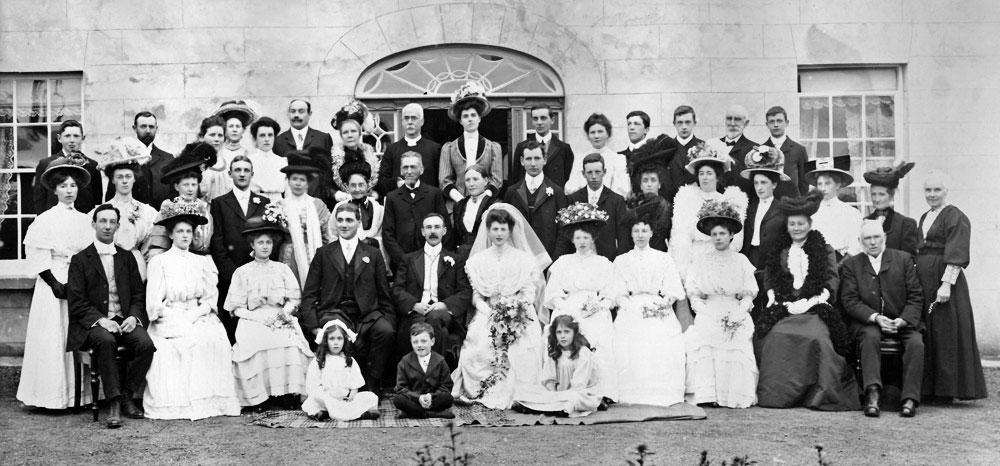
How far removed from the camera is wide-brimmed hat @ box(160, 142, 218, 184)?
8989mm

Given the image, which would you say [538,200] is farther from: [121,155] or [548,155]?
[121,155]

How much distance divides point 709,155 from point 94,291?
16.0 feet

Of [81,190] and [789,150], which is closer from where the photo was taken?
[81,190]

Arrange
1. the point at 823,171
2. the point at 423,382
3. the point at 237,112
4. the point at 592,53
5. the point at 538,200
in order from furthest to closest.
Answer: the point at 592,53 → the point at 237,112 → the point at 823,171 → the point at 538,200 → the point at 423,382

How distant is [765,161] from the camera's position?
9.41 meters

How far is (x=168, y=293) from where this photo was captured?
8.45 metres

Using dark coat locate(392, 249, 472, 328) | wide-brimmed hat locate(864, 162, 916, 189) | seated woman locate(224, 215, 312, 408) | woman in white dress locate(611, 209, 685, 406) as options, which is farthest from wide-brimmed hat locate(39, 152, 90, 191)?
wide-brimmed hat locate(864, 162, 916, 189)

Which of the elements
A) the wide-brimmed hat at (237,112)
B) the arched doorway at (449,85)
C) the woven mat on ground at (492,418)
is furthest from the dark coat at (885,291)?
the wide-brimmed hat at (237,112)

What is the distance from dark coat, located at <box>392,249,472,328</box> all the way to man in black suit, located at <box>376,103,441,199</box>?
108 centimetres

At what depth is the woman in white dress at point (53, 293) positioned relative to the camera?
8.40 m

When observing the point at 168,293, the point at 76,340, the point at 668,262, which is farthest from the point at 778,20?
the point at 76,340

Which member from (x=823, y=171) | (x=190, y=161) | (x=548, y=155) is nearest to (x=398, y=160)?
(x=548, y=155)

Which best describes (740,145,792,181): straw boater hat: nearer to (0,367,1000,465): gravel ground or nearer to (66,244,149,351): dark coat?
(0,367,1000,465): gravel ground

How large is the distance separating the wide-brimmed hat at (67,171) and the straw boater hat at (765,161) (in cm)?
526
